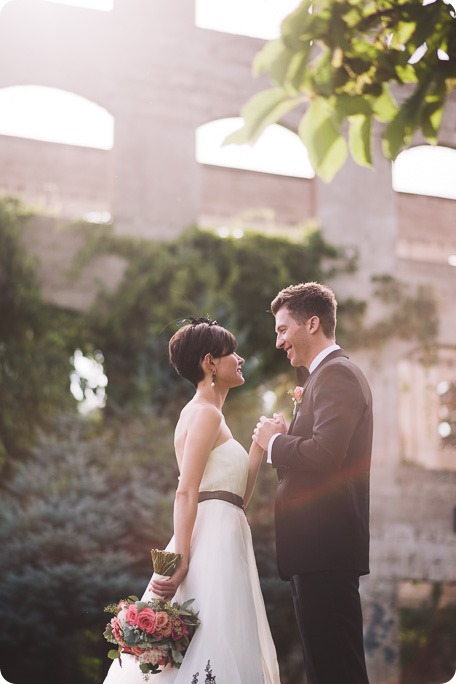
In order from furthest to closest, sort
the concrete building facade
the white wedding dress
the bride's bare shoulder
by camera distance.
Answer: the concrete building facade < the bride's bare shoulder < the white wedding dress

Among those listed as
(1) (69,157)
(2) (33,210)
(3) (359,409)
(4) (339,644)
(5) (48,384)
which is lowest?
(4) (339,644)

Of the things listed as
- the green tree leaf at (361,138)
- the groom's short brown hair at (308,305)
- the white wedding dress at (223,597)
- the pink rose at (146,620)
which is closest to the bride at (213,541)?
the white wedding dress at (223,597)

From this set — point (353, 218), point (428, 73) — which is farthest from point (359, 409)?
point (353, 218)

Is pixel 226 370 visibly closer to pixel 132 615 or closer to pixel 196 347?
pixel 196 347

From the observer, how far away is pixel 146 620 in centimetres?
348

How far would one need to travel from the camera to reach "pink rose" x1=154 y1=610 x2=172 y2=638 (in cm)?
344

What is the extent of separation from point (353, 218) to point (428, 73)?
9781 millimetres

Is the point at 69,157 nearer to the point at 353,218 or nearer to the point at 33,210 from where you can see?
the point at 33,210

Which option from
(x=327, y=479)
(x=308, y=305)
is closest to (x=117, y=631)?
(x=327, y=479)

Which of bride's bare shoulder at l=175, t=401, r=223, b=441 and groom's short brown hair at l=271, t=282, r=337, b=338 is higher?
groom's short brown hair at l=271, t=282, r=337, b=338

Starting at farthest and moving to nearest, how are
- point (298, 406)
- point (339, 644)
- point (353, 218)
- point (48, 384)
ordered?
point (353, 218) < point (48, 384) < point (298, 406) < point (339, 644)

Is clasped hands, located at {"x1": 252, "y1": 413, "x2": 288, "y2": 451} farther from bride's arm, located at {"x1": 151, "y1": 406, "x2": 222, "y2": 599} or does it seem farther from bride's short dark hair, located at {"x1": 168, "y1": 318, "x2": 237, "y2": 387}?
bride's short dark hair, located at {"x1": 168, "y1": 318, "x2": 237, "y2": 387}

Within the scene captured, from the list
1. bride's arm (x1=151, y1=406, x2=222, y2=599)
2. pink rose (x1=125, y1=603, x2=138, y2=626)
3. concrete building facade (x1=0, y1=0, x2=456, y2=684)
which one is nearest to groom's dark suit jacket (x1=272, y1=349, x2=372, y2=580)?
bride's arm (x1=151, y1=406, x2=222, y2=599)

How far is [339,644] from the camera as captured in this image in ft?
11.1
